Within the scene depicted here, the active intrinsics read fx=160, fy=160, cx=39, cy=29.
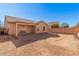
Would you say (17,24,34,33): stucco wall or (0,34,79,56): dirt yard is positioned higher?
(17,24,34,33): stucco wall

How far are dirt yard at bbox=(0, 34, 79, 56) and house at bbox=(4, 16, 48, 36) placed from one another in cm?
9

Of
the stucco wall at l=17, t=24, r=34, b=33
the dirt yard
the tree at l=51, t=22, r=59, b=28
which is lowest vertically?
the dirt yard

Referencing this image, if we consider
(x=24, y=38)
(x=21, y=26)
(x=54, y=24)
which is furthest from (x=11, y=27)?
(x=54, y=24)

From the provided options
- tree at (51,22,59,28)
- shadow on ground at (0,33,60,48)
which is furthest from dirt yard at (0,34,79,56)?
tree at (51,22,59,28)

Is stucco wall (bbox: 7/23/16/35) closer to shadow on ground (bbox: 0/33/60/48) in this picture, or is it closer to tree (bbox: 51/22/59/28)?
shadow on ground (bbox: 0/33/60/48)

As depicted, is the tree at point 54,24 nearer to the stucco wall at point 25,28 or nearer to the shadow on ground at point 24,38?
the shadow on ground at point 24,38

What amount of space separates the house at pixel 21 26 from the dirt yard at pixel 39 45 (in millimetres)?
86

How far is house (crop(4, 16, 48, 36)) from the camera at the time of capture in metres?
2.63

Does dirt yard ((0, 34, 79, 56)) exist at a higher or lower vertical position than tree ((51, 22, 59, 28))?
lower

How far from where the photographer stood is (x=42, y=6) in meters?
2.65

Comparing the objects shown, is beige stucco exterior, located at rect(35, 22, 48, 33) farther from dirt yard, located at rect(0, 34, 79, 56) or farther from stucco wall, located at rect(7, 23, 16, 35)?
stucco wall, located at rect(7, 23, 16, 35)

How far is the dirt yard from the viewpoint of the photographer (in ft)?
8.70

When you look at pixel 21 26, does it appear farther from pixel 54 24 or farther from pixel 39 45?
pixel 54 24

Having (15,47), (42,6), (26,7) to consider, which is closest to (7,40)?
(15,47)
